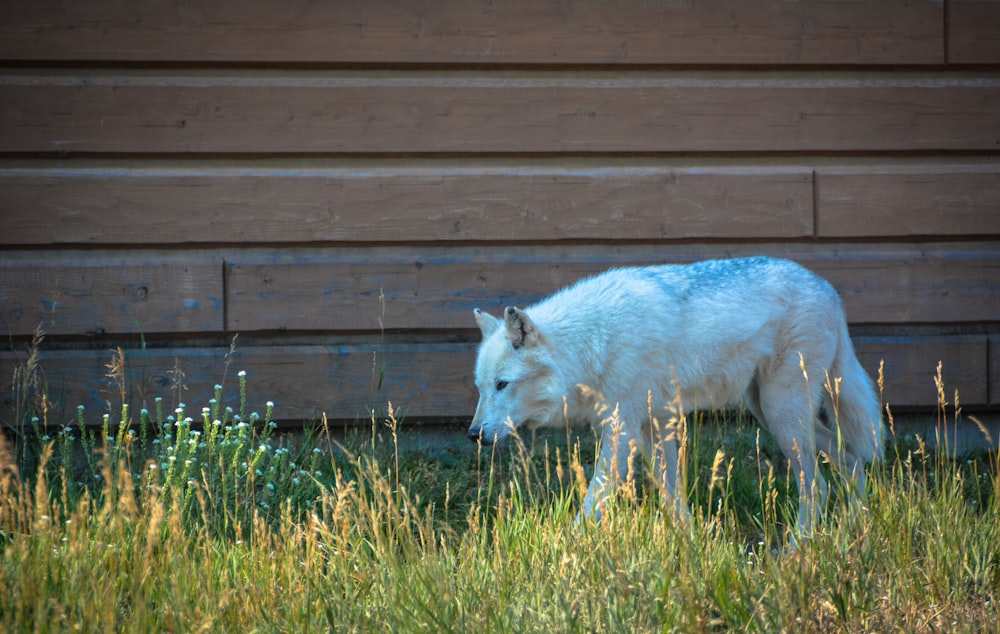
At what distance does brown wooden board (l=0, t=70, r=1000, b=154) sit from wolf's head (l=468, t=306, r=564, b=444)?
146 centimetres

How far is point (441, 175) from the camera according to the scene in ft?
18.9

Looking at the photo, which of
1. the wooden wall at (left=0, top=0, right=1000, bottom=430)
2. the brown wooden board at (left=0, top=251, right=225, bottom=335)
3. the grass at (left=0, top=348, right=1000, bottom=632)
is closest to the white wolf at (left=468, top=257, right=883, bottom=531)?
the wooden wall at (left=0, top=0, right=1000, bottom=430)

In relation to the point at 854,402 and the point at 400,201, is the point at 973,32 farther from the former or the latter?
the point at 400,201

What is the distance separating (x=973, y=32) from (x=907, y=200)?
44.1 inches

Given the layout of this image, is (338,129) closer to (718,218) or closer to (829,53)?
(718,218)

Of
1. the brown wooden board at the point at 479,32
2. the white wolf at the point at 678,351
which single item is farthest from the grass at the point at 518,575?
the brown wooden board at the point at 479,32

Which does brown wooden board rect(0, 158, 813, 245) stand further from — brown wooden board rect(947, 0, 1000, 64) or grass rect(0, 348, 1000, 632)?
grass rect(0, 348, 1000, 632)

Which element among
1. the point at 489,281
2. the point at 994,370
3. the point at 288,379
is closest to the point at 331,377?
the point at 288,379

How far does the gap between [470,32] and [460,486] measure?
2.69 m

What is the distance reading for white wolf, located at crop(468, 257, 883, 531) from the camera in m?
4.92

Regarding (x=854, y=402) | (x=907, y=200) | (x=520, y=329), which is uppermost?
(x=907, y=200)

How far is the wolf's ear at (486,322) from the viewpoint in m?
5.07

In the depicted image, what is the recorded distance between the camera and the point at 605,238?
587cm

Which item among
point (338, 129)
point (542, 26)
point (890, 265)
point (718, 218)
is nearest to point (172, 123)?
point (338, 129)
